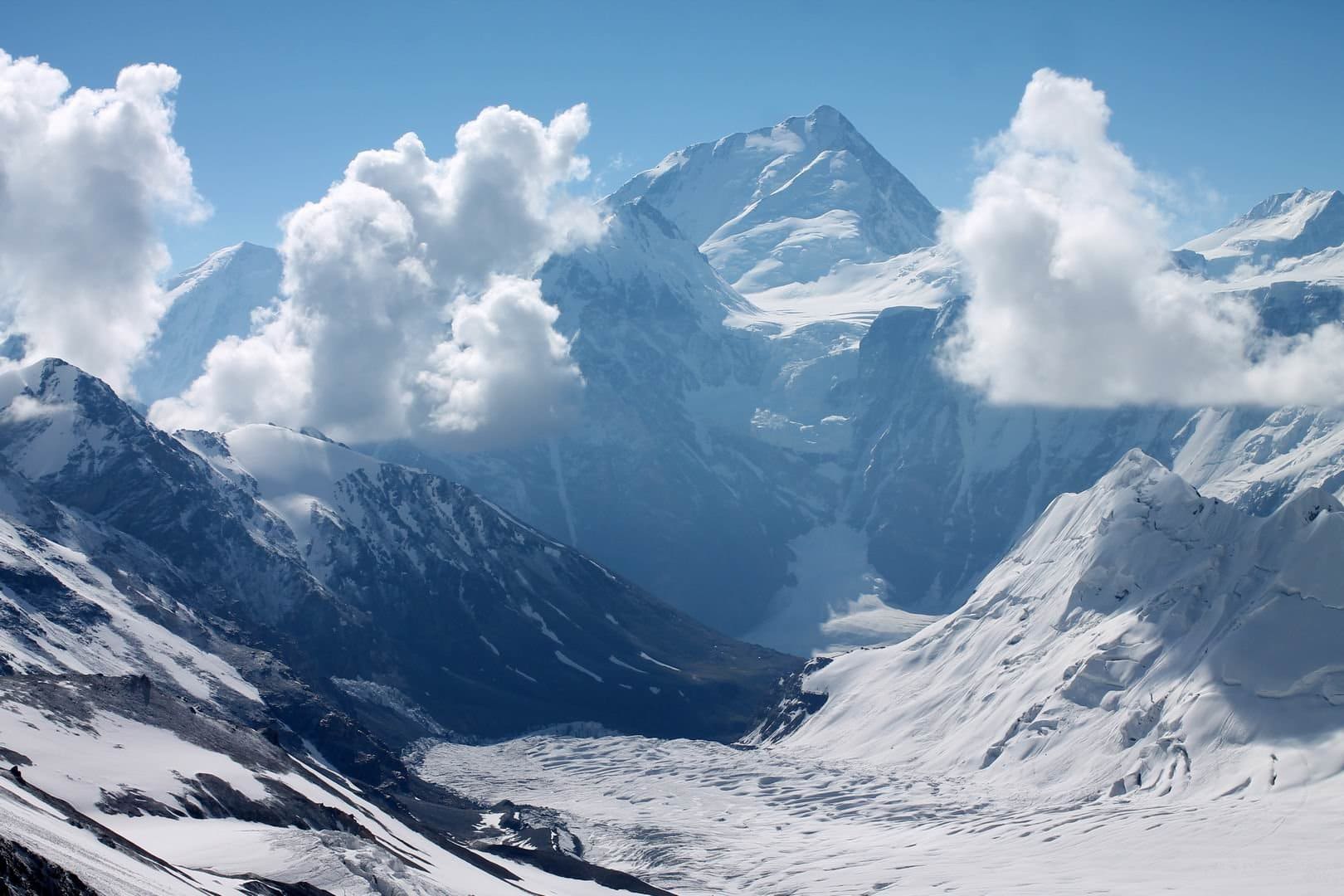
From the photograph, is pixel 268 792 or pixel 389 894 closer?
pixel 389 894

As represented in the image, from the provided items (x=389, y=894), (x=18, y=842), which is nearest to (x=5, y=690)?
(x=389, y=894)

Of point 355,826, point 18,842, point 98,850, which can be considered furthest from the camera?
point 355,826

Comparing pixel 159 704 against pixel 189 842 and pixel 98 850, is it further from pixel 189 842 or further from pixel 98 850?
pixel 98 850

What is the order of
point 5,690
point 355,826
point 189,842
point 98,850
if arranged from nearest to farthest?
1. point 98,850
2. point 189,842
3. point 5,690
4. point 355,826

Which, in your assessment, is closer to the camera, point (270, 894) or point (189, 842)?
point (270, 894)

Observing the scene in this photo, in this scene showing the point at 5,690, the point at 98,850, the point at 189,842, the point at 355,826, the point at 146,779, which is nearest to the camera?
the point at 98,850

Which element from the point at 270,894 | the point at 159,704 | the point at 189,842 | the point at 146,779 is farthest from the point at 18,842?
the point at 159,704

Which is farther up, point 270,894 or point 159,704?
point 159,704

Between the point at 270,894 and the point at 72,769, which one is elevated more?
the point at 72,769

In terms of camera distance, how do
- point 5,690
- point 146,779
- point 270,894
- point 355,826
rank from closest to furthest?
point 270,894, point 146,779, point 5,690, point 355,826

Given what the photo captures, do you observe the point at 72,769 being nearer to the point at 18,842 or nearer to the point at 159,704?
the point at 159,704
